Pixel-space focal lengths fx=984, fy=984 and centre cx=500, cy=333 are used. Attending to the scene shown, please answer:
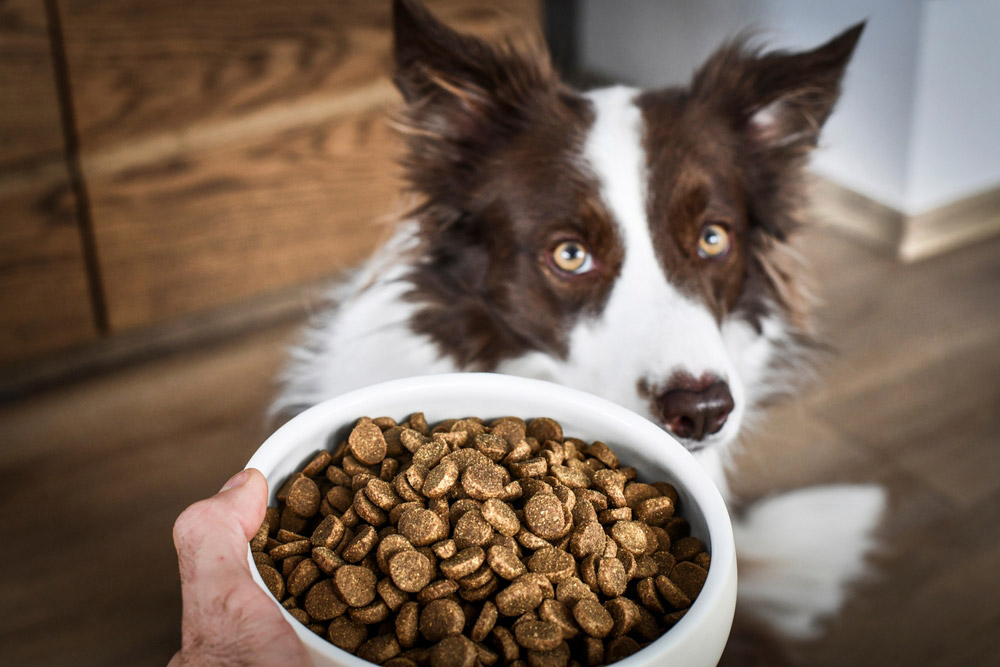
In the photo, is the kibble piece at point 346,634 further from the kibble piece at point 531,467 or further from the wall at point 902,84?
the wall at point 902,84

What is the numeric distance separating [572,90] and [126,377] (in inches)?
56.6

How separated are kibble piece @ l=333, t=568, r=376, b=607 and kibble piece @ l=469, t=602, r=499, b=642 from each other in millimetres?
89

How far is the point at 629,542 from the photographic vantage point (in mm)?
832

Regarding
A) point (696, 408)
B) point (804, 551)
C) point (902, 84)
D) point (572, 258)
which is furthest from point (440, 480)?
point (902, 84)

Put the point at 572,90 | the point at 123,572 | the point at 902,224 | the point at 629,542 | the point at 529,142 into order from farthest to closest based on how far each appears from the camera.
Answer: the point at 902,224 → the point at 123,572 → the point at 572,90 → the point at 529,142 → the point at 629,542

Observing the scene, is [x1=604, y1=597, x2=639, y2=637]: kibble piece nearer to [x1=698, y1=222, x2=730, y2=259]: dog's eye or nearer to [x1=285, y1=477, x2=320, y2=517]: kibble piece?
[x1=285, y1=477, x2=320, y2=517]: kibble piece

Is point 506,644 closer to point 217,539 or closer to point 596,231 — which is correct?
Result: point 217,539

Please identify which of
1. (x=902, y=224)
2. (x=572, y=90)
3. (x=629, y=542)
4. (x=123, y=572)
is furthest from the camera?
(x=902, y=224)

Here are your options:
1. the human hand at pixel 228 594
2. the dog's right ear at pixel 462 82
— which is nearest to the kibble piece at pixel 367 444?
the human hand at pixel 228 594

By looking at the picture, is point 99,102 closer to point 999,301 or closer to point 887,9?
point 887,9

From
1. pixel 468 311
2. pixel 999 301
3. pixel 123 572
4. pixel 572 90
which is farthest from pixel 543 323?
pixel 999 301

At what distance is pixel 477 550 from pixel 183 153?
5.91 ft

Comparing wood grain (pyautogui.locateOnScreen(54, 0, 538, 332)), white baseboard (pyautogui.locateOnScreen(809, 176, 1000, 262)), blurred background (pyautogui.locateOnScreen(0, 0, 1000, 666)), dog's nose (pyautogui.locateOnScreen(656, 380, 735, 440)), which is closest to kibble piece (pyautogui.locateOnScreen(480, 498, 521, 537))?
dog's nose (pyautogui.locateOnScreen(656, 380, 735, 440))

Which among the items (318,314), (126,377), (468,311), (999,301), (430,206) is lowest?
(126,377)
